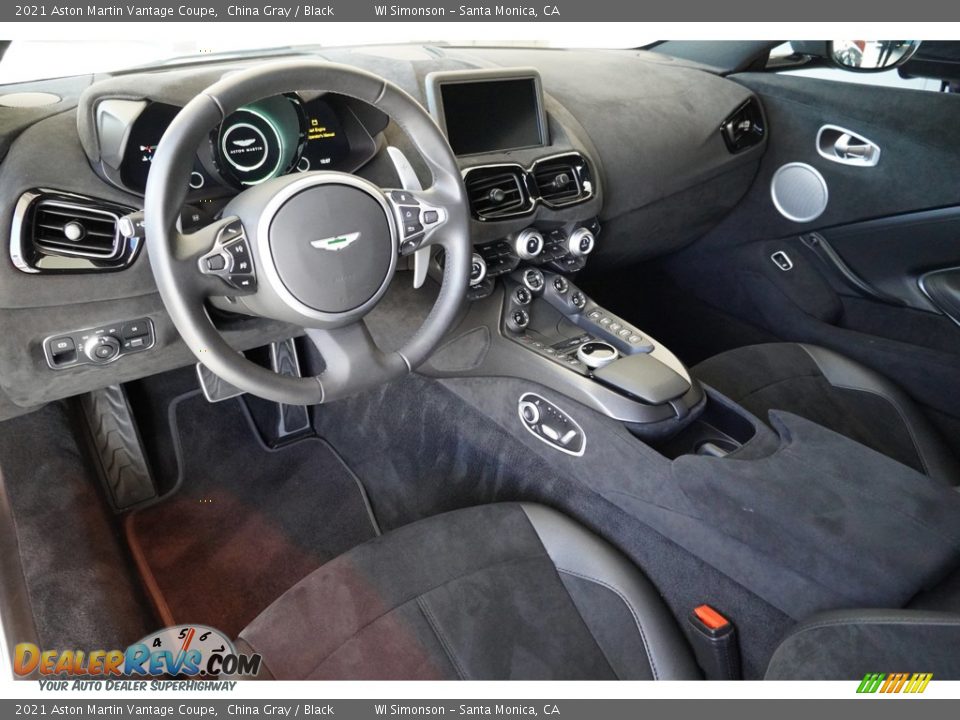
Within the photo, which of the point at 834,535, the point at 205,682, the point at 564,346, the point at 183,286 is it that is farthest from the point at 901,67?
the point at 205,682

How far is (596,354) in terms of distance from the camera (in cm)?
164

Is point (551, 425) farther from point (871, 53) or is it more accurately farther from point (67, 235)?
point (871, 53)

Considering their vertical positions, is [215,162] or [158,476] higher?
[215,162]

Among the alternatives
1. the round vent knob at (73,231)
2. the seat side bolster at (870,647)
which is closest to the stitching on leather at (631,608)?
the seat side bolster at (870,647)

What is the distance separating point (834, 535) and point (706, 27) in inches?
34.9

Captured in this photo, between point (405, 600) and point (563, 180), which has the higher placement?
point (563, 180)

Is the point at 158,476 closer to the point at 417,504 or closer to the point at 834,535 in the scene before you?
the point at 417,504

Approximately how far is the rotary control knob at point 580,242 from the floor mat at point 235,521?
33.0 inches

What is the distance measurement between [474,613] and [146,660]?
60 cm

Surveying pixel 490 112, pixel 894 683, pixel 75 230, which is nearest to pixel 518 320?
pixel 490 112

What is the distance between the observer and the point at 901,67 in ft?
6.23

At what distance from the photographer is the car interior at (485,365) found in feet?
3.89

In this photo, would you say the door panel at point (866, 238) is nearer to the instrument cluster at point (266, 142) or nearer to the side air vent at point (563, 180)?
the side air vent at point (563, 180)

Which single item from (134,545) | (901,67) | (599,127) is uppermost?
(901,67)
